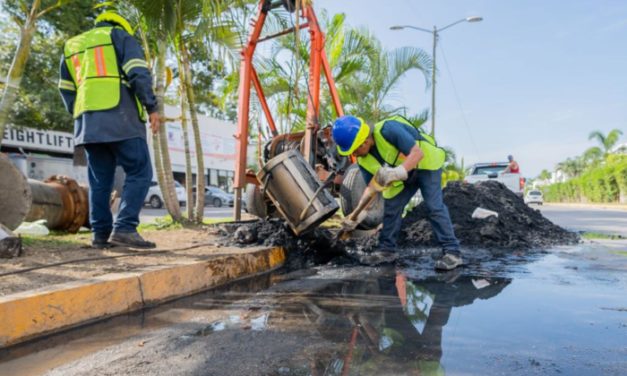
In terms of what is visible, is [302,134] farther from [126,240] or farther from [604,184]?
[604,184]

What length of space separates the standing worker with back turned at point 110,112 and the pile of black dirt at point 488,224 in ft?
10.8

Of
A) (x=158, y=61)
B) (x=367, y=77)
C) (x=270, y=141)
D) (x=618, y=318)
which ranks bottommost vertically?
(x=618, y=318)

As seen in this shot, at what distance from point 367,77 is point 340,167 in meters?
7.28

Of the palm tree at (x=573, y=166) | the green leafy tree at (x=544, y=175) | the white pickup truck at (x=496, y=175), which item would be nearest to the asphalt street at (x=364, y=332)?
the white pickup truck at (x=496, y=175)

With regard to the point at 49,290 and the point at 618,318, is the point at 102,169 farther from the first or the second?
the point at 618,318

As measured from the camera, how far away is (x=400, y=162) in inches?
167

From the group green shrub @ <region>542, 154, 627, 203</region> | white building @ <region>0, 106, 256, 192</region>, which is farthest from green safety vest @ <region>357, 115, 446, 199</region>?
green shrub @ <region>542, 154, 627, 203</region>

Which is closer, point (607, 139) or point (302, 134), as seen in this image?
point (302, 134)

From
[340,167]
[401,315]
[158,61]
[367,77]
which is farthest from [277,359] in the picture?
[367,77]

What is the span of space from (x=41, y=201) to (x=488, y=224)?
530 cm

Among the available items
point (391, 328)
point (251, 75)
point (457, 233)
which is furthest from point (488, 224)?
point (391, 328)

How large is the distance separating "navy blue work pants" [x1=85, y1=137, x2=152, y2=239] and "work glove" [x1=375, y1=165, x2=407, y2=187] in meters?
2.00

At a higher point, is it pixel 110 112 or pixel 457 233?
pixel 110 112

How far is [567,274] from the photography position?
378cm
